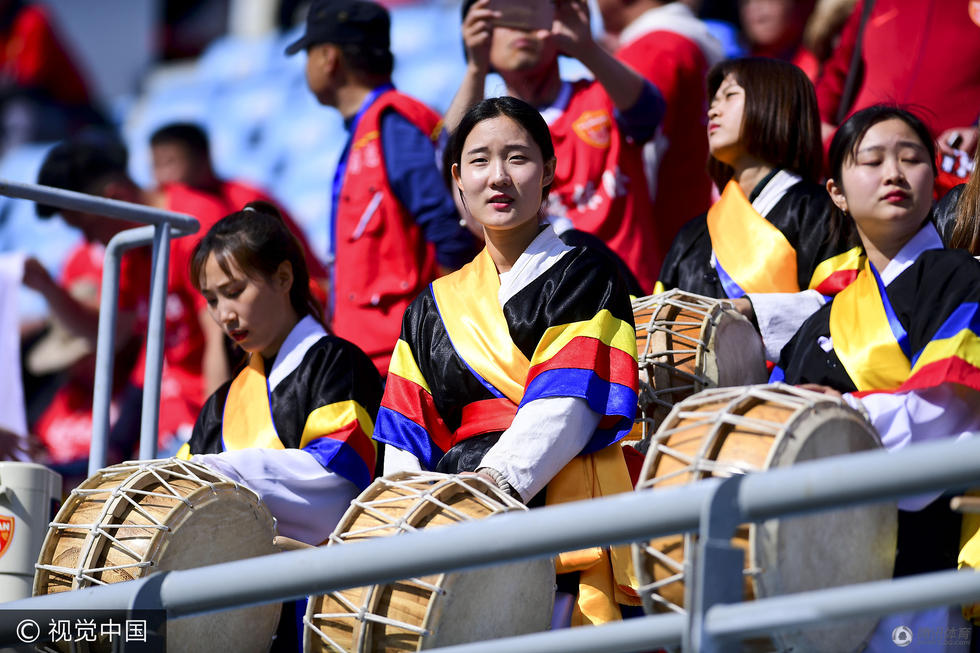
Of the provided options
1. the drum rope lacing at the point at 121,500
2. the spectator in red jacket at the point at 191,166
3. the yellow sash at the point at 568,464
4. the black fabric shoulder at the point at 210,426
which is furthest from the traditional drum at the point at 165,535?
the spectator in red jacket at the point at 191,166

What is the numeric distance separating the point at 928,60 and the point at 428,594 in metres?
2.60

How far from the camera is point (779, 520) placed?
1.96 m

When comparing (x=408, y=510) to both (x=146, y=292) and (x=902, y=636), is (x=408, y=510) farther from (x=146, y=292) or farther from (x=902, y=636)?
(x=146, y=292)

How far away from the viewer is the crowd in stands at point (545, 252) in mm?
2654

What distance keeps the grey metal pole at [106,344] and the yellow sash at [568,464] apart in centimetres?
92

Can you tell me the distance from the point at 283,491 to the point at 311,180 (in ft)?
16.5

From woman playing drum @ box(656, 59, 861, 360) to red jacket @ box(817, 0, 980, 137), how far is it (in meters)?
0.58

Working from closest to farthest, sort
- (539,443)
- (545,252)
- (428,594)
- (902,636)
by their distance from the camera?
(428,594) < (902,636) < (539,443) < (545,252)

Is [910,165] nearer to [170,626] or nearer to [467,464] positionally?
[467,464]

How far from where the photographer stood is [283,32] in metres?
9.34

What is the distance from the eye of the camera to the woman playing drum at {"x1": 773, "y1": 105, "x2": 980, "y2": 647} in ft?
7.95

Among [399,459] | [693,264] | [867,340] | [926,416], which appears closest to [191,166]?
[693,264]

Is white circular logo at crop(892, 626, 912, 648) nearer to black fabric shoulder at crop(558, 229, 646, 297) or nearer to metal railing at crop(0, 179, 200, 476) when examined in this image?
black fabric shoulder at crop(558, 229, 646, 297)

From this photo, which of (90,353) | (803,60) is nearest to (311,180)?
(90,353)
